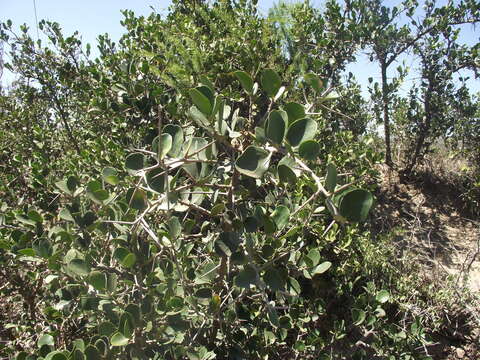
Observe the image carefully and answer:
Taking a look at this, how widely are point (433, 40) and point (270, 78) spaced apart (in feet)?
10.2

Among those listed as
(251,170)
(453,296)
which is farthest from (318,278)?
(251,170)

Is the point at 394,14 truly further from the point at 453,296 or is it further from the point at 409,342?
the point at 409,342

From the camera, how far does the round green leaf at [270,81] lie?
988 millimetres

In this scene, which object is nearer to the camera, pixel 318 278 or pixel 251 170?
pixel 251 170

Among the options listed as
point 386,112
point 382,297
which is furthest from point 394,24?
point 382,297

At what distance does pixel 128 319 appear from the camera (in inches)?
44.4

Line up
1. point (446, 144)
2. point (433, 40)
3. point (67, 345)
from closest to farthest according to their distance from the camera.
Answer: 1. point (67, 345)
2. point (433, 40)
3. point (446, 144)

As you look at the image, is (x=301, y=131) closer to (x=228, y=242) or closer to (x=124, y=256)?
(x=228, y=242)

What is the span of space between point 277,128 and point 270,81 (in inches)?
7.8

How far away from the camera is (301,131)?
861 millimetres

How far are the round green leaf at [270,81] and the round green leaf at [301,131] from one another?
20 centimetres

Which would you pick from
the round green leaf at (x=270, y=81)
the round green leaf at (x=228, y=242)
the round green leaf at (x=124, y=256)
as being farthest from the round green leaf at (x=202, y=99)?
the round green leaf at (x=124, y=256)

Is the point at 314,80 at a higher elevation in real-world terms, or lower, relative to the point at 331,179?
higher

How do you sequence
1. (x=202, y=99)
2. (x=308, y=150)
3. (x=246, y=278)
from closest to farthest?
(x=308, y=150) → (x=202, y=99) → (x=246, y=278)
